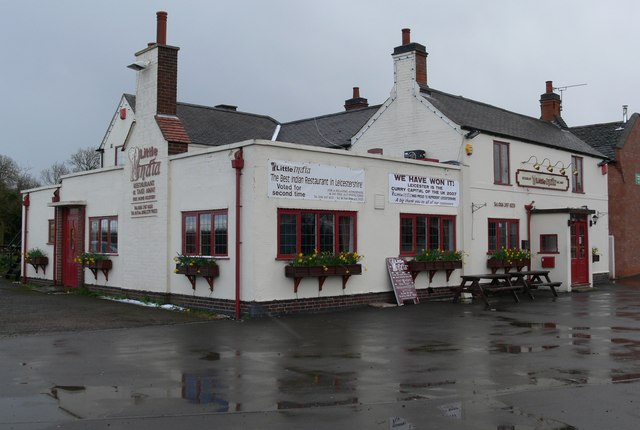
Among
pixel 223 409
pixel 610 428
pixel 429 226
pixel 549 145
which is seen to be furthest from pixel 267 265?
pixel 549 145

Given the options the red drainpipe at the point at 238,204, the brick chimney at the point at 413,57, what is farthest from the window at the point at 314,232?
the brick chimney at the point at 413,57

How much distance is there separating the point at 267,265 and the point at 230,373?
6.29 metres

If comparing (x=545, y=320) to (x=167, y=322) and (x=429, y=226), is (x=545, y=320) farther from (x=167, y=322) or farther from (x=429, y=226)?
(x=167, y=322)

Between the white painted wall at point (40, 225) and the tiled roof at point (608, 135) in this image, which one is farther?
the tiled roof at point (608, 135)

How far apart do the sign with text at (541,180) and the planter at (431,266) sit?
16.9 feet

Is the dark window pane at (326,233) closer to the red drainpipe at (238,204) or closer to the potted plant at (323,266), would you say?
the potted plant at (323,266)

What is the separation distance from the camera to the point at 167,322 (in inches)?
573

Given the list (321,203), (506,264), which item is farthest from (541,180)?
(321,203)

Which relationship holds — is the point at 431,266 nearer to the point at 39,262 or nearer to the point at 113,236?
the point at 113,236

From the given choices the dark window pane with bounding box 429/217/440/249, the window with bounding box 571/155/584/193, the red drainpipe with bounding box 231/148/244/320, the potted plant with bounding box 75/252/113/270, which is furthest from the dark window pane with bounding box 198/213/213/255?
the window with bounding box 571/155/584/193

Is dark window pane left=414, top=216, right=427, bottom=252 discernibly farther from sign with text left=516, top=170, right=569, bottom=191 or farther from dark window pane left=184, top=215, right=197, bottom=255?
dark window pane left=184, top=215, right=197, bottom=255

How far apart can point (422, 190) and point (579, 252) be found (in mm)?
8395

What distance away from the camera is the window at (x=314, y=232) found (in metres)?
15.8

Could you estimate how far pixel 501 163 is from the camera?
2258 centimetres
